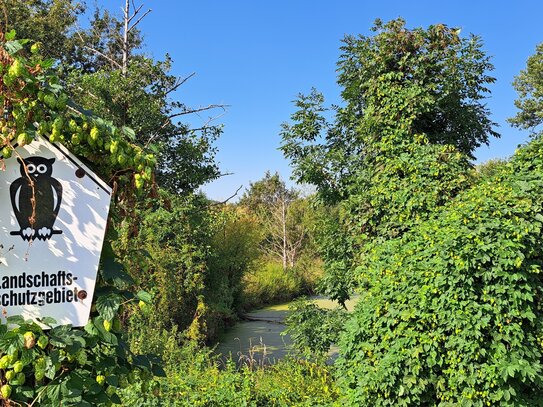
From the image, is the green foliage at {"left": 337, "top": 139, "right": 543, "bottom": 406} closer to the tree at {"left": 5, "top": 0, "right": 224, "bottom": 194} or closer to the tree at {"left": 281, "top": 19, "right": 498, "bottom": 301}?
the tree at {"left": 281, "top": 19, "right": 498, "bottom": 301}

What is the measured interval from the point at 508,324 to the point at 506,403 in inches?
21.2

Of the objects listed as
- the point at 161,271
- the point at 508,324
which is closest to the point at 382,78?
the point at 508,324

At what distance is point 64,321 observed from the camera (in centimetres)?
141

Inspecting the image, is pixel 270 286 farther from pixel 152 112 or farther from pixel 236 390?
pixel 236 390

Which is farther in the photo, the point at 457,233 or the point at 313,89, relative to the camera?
the point at 313,89

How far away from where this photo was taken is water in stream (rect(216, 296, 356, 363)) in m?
8.66

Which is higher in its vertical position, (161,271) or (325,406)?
(161,271)

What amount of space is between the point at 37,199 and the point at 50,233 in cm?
12

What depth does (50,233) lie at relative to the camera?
1433 millimetres

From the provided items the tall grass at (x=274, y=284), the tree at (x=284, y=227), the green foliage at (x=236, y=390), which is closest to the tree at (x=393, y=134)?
the green foliage at (x=236, y=390)

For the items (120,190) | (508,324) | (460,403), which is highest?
(120,190)

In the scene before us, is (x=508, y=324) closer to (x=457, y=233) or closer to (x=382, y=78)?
(x=457, y=233)

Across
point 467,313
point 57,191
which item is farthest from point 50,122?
point 467,313

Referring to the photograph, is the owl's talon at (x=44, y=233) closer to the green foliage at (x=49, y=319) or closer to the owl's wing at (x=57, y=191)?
the owl's wing at (x=57, y=191)
